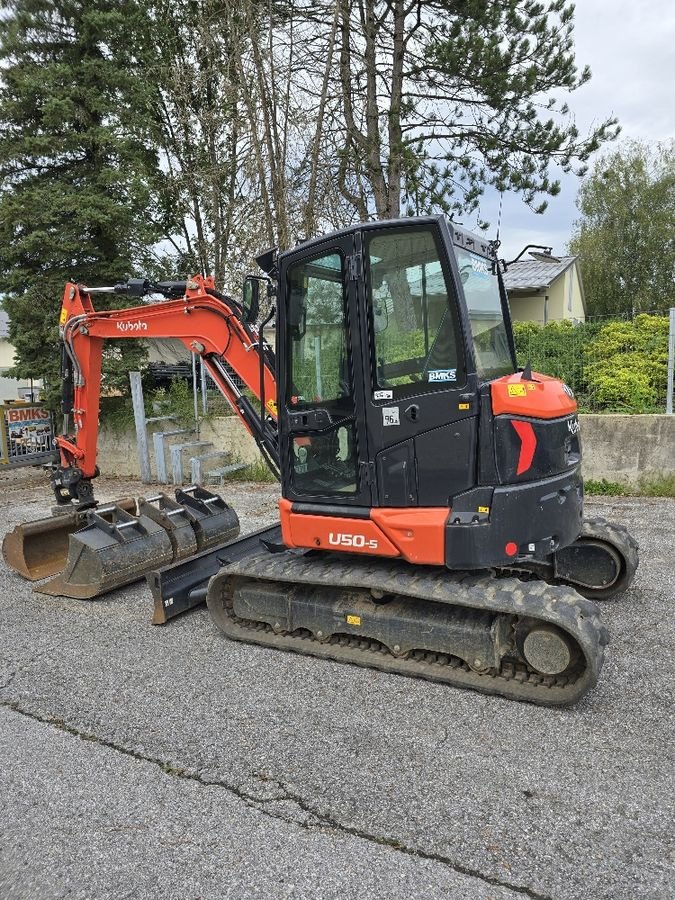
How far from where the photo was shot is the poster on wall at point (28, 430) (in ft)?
41.4

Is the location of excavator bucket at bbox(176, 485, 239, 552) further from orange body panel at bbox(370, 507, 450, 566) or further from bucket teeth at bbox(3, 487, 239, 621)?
orange body panel at bbox(370, 507, 450, 566)

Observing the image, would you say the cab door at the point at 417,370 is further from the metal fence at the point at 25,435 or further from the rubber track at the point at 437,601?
the metal fence at the point at 25,435

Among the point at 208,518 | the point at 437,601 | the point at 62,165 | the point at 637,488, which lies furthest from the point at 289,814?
the point at 62,165

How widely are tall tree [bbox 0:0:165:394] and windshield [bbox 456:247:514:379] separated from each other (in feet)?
30.8

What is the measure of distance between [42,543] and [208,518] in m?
1.60

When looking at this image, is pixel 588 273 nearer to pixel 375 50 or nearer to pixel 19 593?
pixel 375 50

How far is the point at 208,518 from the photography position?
21.1ft

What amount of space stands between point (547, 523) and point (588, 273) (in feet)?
117

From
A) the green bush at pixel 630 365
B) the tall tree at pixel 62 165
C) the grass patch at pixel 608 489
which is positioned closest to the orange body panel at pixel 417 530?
the grass patch at pixel 608 489

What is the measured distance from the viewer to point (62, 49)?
12555 mm

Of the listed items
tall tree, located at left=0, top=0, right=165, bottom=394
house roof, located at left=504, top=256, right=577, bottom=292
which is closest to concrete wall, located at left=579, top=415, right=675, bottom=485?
tall tree, located at left=0, top=0, right=165, bottom=394

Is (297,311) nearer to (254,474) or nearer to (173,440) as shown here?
(254,474)

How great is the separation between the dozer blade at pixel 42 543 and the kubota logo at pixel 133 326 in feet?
5.38

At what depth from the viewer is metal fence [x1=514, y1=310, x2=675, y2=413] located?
8.84 m
